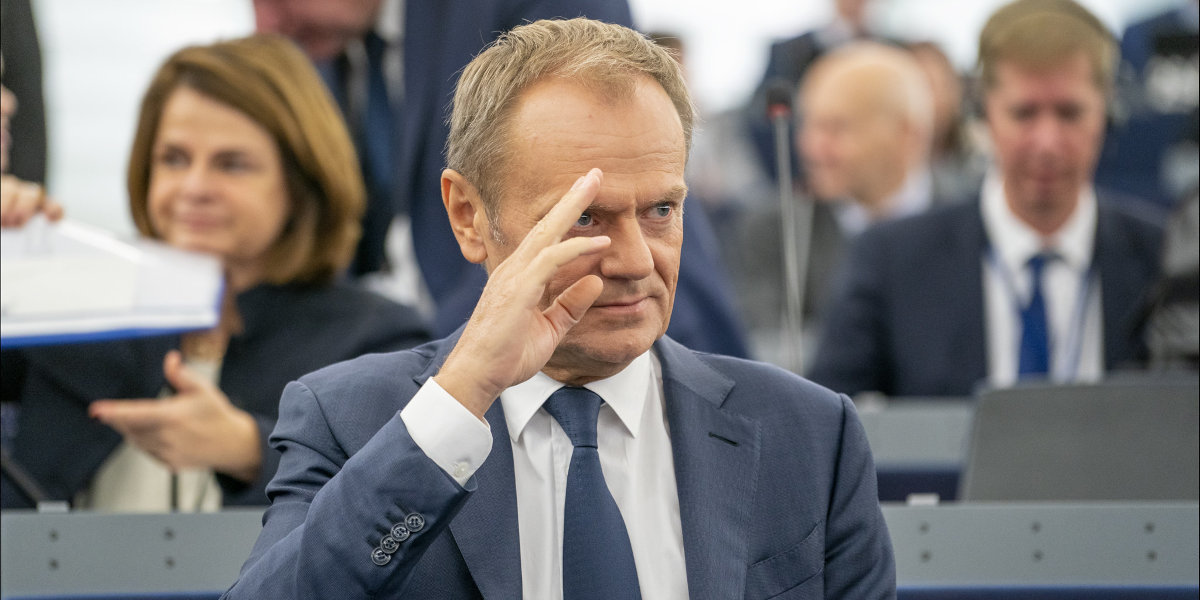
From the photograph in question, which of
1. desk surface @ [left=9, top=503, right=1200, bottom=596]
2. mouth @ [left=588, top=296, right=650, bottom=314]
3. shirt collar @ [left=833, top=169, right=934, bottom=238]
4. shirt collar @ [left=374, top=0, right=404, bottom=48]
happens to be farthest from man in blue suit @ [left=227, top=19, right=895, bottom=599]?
shirt collar @ [left=833, top=169, right=934, bottom=238]

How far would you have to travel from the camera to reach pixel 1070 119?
334 centimetres

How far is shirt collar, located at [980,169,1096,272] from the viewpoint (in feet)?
11.0

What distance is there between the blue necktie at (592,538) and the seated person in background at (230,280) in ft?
3.25

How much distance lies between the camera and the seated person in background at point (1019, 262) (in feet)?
10.7

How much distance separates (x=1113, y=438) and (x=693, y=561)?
2.87 ft

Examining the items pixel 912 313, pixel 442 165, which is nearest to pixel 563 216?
pixel 442 165

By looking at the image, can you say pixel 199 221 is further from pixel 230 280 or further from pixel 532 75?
pixel 532 75

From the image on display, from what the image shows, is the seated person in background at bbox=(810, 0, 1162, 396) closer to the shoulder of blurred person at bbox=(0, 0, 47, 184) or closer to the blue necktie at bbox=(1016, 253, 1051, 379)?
the blue necktie at bbox=(1016, 253, 1051, 379)

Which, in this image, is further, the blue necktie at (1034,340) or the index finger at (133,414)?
the blue necktie at (1034,340)

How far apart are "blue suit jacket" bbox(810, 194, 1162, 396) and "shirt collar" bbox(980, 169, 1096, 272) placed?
3cm

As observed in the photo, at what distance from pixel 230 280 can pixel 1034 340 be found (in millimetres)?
1745

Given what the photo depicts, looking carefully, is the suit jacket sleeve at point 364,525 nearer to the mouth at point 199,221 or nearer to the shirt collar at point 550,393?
the shirt collar at point 550,393

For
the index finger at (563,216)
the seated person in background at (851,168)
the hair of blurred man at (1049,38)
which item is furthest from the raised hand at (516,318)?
the seated person in background at (851,168)

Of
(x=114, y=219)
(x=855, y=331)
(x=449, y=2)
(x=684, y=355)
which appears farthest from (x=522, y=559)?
(x=114, y=219)
